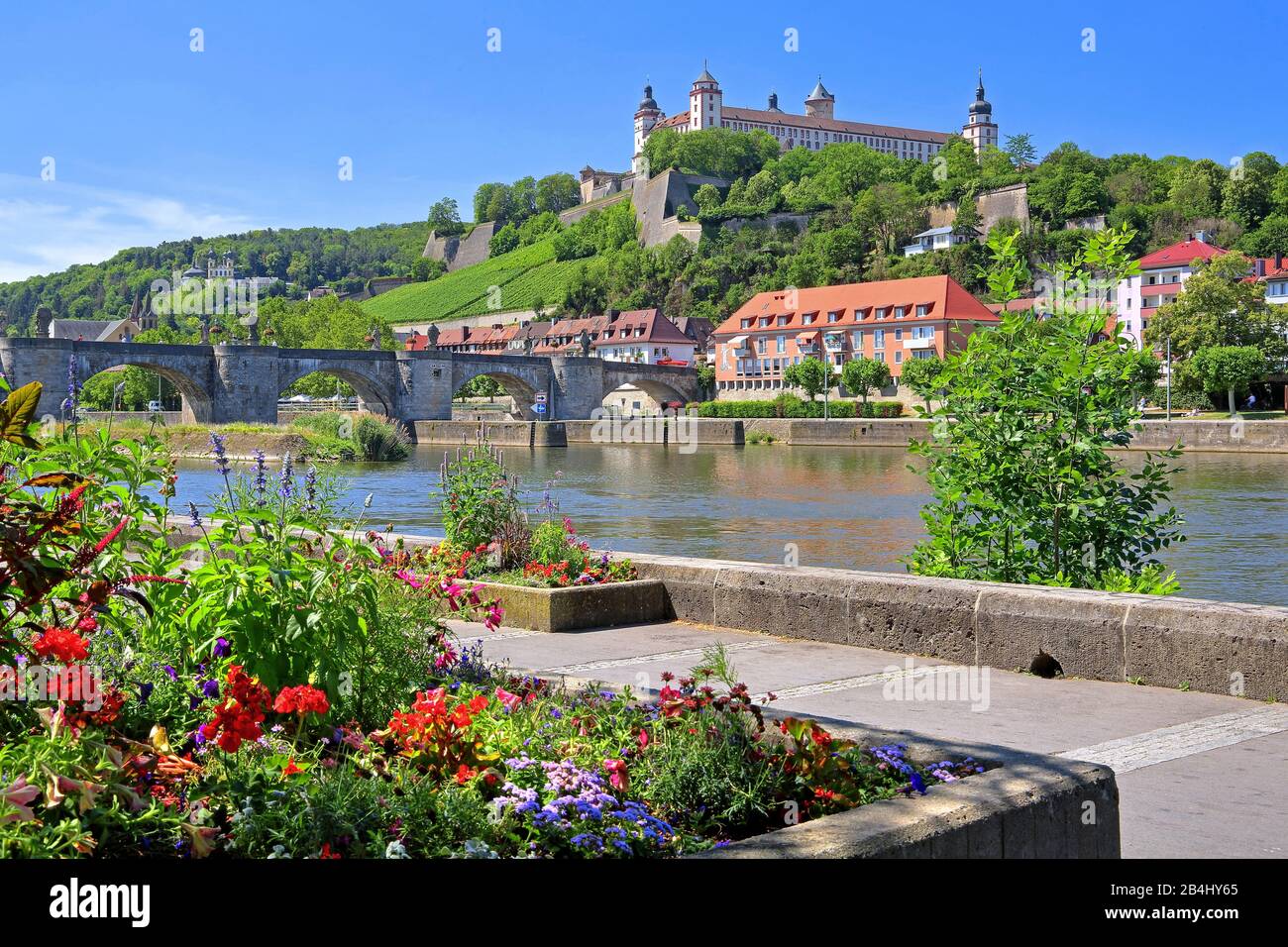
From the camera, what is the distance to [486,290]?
459 ft

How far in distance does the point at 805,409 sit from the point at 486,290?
7535cm

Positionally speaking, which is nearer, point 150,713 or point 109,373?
point 150,713

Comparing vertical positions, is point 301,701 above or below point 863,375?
below

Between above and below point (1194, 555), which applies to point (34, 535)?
above

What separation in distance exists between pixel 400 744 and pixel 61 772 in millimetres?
865

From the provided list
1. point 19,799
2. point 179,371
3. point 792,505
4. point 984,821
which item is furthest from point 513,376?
point 19,799

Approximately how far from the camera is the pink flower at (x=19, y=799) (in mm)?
2439

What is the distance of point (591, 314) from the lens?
122250 millimetres

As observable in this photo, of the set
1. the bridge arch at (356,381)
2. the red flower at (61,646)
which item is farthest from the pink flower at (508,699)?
the bridge arch at (356,381)

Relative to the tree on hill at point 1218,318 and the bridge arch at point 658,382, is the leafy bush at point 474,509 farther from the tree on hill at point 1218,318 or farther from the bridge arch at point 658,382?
the bridge arch at point 658,382

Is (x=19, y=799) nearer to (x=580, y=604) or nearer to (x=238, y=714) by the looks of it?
(x=238, y=714)

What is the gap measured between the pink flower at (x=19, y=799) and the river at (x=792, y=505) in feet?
18.5
